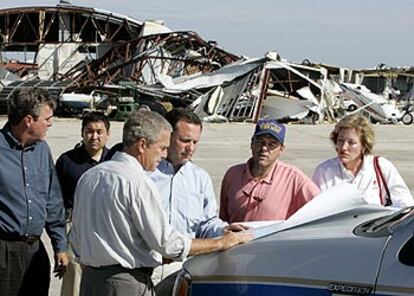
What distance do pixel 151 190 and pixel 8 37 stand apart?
2123 inches

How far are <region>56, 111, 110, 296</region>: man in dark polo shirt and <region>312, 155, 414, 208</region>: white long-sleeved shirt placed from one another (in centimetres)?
162

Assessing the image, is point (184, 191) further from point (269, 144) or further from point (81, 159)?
point (81, 159)

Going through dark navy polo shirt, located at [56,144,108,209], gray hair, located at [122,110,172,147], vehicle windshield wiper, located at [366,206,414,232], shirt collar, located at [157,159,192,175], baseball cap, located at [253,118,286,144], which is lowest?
dark navy polo shirt, located at [56,144,108,209]

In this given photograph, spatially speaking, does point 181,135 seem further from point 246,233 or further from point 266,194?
point 246,233

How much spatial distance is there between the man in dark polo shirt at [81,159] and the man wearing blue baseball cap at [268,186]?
1.31 m

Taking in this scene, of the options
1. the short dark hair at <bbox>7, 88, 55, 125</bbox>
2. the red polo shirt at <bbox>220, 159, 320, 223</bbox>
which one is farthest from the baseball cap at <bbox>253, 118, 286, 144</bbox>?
the short dark hair at <bbox>7, 88, 55, 125</bbox>

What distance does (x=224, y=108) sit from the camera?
121 ft

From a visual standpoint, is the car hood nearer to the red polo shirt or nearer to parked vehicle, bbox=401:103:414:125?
the red polo shirt

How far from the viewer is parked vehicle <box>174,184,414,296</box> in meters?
2.92

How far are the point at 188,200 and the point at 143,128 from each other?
801 mm

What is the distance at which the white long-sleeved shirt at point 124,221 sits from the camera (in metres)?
3.67

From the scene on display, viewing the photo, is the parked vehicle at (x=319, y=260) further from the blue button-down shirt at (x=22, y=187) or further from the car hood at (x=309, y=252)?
the blue button-down shirt at (x=22, y=187)

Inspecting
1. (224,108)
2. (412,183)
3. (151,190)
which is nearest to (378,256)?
(151,190)

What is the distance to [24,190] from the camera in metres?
4.62
